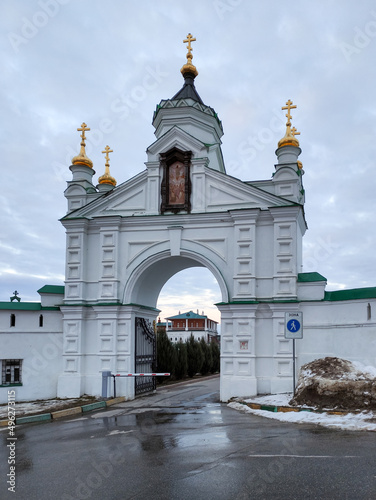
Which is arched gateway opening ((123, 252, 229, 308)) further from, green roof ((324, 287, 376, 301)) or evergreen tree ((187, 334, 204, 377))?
evergreen tree ((187, 334, 204, 377))

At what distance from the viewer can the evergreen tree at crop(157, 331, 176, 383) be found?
23.0 m

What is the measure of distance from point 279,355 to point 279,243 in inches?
119

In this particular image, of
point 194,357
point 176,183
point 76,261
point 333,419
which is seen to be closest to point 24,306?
point 76,261

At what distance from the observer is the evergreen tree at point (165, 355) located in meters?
23.0

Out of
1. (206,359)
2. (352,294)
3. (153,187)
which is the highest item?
(153,187)

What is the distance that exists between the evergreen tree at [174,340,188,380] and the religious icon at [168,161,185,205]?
10980 millimetres

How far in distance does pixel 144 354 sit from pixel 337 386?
7350 millimetres

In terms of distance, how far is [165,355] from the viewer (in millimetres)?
23188

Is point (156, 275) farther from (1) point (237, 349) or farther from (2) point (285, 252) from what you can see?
(2) point (285, 252)

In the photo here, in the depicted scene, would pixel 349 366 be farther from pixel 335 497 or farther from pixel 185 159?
pixel 185 159

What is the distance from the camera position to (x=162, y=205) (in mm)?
14922

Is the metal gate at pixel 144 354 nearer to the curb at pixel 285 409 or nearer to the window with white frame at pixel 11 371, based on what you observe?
the window with white frame at pixel 11 371

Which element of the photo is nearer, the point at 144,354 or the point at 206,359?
the point at 144,354

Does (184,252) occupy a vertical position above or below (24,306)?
above
